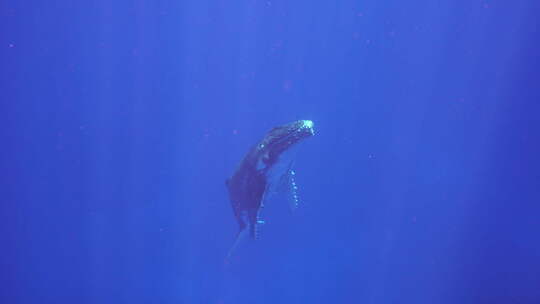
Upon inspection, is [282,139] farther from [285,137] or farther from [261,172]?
[261,172]

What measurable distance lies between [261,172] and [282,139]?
0.76 meters

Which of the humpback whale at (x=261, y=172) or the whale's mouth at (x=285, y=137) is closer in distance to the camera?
the whale's mouth at (x=285, y=137)

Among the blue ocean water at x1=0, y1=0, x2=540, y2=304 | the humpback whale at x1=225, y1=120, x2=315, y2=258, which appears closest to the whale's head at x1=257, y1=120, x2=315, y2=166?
the humpback whale at x1=225, y1=120, x2=315, y2=258

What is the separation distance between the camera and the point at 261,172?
6.95 metres

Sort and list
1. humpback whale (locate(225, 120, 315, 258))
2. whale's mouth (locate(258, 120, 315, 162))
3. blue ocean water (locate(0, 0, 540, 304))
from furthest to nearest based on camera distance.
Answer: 1. blue ocean water (locate(0, 0, 540, 304))
2. humpback whale (locate(225, 120, 315, 258))
3. whale's mouth (locate(258, 120, 315, 162))

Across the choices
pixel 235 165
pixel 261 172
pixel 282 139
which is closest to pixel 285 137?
pixel 282 139

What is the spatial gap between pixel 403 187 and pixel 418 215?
148 cm

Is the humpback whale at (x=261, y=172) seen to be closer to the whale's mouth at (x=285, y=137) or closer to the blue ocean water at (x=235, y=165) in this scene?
the whale's mouth at (x=285, y=137)

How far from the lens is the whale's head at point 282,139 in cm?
633

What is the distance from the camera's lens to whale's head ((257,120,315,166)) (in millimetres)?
6332

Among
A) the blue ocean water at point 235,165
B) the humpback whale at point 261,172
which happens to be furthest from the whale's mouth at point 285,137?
the blue ocean water at point 235,165

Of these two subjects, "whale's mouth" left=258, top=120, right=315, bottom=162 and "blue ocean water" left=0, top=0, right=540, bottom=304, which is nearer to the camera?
"whale's mouth" left=258, top=120, right=315, bottom=162

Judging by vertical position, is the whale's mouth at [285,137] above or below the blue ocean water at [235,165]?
below

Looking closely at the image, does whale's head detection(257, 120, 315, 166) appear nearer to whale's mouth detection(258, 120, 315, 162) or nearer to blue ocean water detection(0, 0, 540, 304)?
whale's mouth detection(258, 120, 315, 162)
